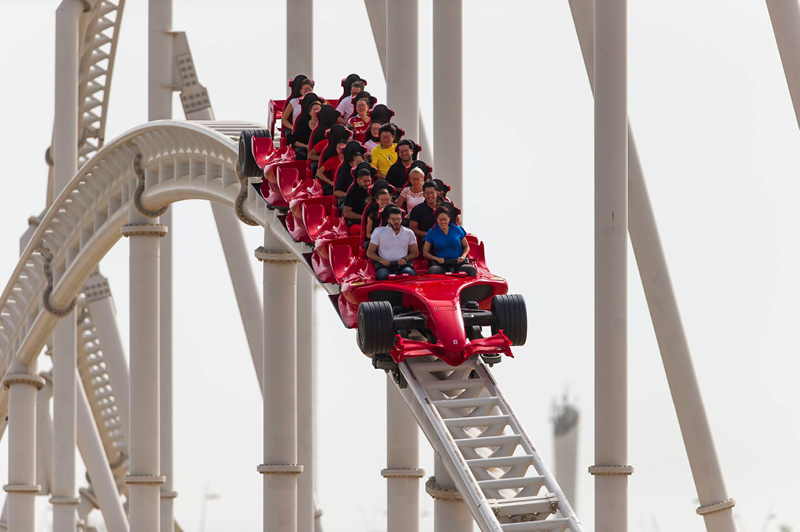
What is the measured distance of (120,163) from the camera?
18.8m

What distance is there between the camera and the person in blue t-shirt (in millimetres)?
11309

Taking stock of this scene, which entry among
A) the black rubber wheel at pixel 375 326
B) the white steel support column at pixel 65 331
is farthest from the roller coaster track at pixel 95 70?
the black rubber wheel at pixel 375 326

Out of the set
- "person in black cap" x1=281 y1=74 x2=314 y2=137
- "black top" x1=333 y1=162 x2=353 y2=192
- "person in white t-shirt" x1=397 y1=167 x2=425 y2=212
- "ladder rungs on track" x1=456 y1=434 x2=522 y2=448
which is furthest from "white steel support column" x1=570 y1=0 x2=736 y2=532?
"ladder rungs on track" x1=456 y1=434 x2=522 y2=448

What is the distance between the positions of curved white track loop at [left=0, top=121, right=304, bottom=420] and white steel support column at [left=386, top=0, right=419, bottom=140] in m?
1.67

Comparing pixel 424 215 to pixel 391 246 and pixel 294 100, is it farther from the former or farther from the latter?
pixel 294 100

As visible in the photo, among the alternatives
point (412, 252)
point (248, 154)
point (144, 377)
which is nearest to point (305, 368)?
point (144, 377)

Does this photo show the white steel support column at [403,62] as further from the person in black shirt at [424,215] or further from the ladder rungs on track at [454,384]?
the ladder rungs on track at [454,384]

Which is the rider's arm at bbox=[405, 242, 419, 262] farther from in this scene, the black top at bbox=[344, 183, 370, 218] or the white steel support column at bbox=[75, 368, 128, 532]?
the white steel support column at bbox=[75, 368, 128, 532]

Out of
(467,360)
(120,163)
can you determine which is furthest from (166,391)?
(467,360)

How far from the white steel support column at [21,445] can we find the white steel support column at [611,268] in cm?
1037

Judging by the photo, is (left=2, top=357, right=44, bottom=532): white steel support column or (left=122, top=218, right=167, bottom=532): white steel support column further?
(left=2, top=357, right=44, bottom=532): white steel support column

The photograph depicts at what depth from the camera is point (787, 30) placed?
1436 centimetres

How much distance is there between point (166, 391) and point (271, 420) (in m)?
4.82

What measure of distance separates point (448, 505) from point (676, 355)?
2.96m
